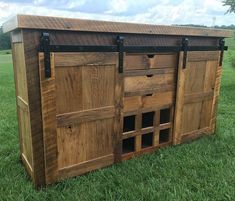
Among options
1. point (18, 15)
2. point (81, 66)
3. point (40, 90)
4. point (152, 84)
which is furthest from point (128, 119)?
point (18, 15)

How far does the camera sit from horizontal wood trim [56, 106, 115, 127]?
2318 millimetres

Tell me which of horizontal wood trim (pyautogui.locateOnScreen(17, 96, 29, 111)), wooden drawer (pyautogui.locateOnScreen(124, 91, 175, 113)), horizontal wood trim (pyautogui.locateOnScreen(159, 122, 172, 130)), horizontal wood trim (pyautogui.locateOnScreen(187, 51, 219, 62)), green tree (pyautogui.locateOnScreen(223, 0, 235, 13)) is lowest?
horizontal wood trim (pyautogui.locateOnScreen(159, 122, 172, 130))

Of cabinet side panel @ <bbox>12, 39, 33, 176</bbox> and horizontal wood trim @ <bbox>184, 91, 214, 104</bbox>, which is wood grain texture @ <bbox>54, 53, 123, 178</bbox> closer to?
cabinet side panel @ <bbox>12, 39, 33, 176</bbox>

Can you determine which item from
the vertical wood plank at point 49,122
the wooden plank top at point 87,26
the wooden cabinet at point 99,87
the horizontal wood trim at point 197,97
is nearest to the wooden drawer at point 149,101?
the wooden cabinet at point 99,87

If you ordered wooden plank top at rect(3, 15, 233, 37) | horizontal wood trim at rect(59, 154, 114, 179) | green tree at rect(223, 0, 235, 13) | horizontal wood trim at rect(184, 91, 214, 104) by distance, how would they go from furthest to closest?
green tree at rect(223, 0, 235, 13) → horizontal wood trim at rect(184, 91, 214, 104) → horizontal wood trim at rect(59, 154, 114, 179) → wooden plank top at rect(3, 15, 233, 37)

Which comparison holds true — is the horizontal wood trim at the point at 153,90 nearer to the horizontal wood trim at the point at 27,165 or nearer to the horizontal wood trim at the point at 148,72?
the horizontal wood trim at the point at 148,72

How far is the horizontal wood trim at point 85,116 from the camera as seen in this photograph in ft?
7.61

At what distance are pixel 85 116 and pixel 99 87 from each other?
0.29 metres

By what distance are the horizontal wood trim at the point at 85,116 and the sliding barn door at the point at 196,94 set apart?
945 millimetres

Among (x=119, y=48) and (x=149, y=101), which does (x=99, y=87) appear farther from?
(x=149, y=101)

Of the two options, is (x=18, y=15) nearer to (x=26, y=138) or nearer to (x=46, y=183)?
(x=26, y=138)

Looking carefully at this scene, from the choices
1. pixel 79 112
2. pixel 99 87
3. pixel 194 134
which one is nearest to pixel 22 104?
pixel 79 112

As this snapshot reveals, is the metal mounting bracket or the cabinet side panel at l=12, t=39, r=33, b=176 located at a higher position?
the metal mounting bracket

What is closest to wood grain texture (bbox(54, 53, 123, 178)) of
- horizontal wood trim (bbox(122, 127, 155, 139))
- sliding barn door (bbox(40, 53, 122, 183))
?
sliding barn door (bbox(40, 53, 122, 183))
